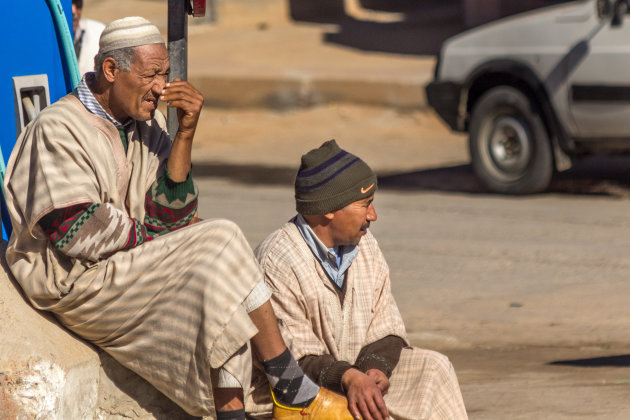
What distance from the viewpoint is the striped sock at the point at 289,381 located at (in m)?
3.62

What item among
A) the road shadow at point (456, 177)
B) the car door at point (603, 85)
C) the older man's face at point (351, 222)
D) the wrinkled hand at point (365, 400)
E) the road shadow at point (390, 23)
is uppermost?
the older man's face at point (351, 222)

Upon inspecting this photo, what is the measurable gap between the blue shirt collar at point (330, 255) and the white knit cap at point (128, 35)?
0.75m

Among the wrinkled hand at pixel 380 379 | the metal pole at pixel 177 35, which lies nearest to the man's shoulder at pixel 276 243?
the wrinkled hand at pixel 380 379

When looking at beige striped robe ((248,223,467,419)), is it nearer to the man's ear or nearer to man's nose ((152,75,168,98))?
man's nose ((152,75,168,98))

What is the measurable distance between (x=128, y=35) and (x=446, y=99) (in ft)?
21.4

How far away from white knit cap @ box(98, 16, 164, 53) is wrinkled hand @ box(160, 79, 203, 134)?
162 millimetres

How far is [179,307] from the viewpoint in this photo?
3.62m

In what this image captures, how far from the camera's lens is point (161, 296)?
3645mm

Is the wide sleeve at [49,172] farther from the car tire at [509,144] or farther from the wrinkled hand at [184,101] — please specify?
the car tire at [509,144]

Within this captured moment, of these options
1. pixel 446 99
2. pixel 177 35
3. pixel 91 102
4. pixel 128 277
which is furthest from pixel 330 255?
pixel 446 99

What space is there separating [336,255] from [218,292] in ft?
1.69

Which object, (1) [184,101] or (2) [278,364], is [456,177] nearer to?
(1) [184,101]

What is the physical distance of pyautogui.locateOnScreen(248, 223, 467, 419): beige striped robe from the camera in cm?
379

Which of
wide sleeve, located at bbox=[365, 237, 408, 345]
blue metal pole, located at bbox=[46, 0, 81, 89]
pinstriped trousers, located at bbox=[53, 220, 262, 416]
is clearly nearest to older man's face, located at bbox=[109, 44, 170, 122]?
pinstriped trousers, located at bbox=[53, 220, 262, 416]
